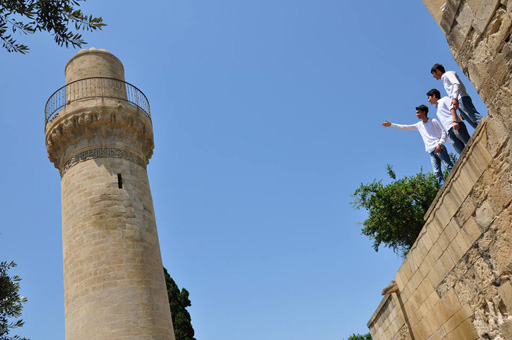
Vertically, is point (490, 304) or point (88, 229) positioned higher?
point (88, 229)

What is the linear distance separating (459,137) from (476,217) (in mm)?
1261

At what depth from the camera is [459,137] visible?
5.31 metres

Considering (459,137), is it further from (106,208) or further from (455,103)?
(106,208)

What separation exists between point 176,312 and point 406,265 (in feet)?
52.7

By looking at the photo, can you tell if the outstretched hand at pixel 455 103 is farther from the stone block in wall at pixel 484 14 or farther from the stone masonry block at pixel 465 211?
the stone block in wall at pixel 484 14

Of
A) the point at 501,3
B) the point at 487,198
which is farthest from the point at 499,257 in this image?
the point at 501,3

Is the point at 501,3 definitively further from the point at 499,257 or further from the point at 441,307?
the point at 441,307

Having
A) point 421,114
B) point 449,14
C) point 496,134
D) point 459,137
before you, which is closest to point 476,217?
point 496,134

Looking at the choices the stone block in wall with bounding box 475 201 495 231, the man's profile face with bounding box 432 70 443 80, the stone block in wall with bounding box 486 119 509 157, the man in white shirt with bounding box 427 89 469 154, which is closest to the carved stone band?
the man in white shirt with bounding box 427 89 469 154

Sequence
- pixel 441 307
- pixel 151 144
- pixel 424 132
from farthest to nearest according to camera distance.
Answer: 1. pixel 151 144
2. pixel 424 132
3. pixel 441 307

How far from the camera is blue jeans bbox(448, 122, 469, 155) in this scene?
17.4 ft

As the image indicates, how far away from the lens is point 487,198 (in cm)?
412

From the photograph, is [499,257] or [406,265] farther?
[406,265]

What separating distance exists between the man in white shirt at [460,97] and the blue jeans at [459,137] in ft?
0.46
